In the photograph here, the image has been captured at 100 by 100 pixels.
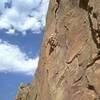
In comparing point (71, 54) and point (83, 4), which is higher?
point (83, 4)

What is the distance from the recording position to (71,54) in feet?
94.4

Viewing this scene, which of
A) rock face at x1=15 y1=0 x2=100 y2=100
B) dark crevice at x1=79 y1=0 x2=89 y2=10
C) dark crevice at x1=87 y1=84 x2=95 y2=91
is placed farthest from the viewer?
dark crevice at x1=79 y1=0 x2=89 y2=10

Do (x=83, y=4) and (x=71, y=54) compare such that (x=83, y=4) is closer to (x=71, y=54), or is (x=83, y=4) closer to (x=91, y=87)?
(x=71, y=54)

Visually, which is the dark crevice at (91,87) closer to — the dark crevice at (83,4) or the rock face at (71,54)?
the rock face at (71,54)

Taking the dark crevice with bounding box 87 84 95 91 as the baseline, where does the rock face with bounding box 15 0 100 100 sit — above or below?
above

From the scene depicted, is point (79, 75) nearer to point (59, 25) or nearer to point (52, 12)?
point (59, 25)

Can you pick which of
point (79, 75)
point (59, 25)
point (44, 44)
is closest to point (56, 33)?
point (59, 25)

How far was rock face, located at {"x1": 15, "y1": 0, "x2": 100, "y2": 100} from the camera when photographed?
86.6 feet

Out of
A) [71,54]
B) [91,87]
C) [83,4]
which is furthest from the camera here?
[83,4]

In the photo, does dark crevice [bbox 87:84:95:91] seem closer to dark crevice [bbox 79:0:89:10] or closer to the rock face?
the rock face

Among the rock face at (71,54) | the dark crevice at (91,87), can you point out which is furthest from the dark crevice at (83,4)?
the dark crevice at (91,87)

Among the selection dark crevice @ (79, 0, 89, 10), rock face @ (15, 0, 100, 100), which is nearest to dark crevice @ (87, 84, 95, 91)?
rock face @ (15, 0, 100, 100)

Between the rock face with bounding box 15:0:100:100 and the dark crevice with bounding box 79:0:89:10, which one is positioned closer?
the rock face with bounding box 15:0:100:100

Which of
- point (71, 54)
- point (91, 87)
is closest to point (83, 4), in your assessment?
point (71, 54)
